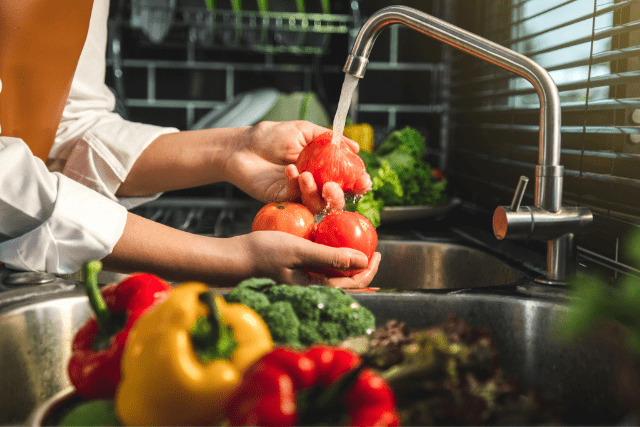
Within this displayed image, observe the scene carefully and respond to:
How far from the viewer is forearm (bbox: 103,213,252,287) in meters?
0.85

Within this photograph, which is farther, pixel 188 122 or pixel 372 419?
pixel 188 122

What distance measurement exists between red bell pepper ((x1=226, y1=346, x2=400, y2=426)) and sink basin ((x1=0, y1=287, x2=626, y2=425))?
323 millimetres

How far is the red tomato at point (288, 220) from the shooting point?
0.94 metres

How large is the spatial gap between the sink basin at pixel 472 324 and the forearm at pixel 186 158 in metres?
0.58

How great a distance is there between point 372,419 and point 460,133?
1.50m

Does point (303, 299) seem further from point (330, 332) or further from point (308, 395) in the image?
point (308, 395)

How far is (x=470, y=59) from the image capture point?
5.54ft

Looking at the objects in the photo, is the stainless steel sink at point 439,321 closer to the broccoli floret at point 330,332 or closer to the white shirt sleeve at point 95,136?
the broccoli floret at point 330,332

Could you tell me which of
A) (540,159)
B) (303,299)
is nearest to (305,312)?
(303,299)

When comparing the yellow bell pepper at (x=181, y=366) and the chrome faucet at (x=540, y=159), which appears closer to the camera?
Result: the yellow bell pepper at (x=181, y=366)

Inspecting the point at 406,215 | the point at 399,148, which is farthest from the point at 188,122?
the point at 406,215

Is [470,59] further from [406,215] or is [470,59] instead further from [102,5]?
[102,5]

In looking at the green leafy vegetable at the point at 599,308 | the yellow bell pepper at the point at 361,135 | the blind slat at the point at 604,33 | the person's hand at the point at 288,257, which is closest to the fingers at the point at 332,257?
the person's hand at the point at 288,257

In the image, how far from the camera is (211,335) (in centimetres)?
42
